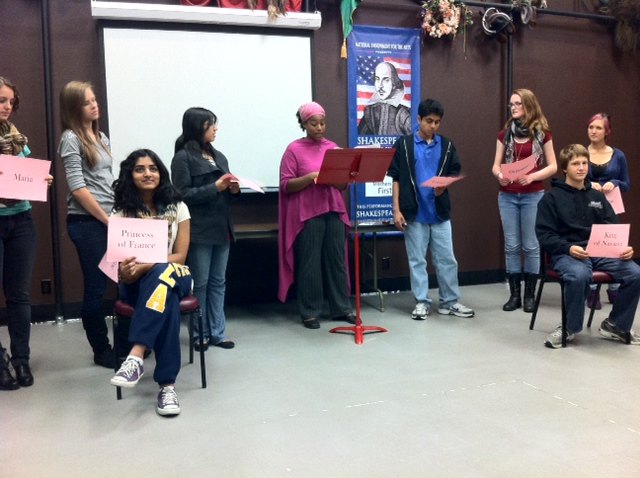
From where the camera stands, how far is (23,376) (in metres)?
2.91

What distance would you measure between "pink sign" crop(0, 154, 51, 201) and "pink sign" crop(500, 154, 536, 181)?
9.25 ft

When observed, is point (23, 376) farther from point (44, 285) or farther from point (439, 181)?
point (439, 181)

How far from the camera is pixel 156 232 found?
8.65 feet

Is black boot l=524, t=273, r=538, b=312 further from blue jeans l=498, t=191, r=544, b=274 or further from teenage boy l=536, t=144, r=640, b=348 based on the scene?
teenage boy l=536, t=144, r=640, b=348

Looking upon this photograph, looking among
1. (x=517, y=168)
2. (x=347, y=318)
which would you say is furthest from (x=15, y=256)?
(x=517, y=168)

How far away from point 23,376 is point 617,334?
3198 millimetres

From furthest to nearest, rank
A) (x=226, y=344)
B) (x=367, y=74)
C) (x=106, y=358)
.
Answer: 1. (x=367, y=74)
2. (x=226, y=344)
3. (x=106, y=358)

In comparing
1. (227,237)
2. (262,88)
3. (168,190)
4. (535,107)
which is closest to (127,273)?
(168,190)

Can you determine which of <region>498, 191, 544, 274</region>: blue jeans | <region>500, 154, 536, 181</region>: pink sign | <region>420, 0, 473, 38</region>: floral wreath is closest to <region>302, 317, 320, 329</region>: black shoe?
<region>498, 191, 544, 274</region>: blue jeans

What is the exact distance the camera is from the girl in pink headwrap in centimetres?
390

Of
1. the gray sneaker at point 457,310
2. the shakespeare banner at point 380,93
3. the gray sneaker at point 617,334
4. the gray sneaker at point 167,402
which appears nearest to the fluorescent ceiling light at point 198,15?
the shakespeare banner at point 380,93

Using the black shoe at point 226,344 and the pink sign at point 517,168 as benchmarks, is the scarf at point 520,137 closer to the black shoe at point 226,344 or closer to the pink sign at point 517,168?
the pink sign at point 517,168

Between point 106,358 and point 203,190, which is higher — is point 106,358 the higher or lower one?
the lower one

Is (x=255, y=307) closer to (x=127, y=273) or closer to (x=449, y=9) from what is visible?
(x=127, y=273)
